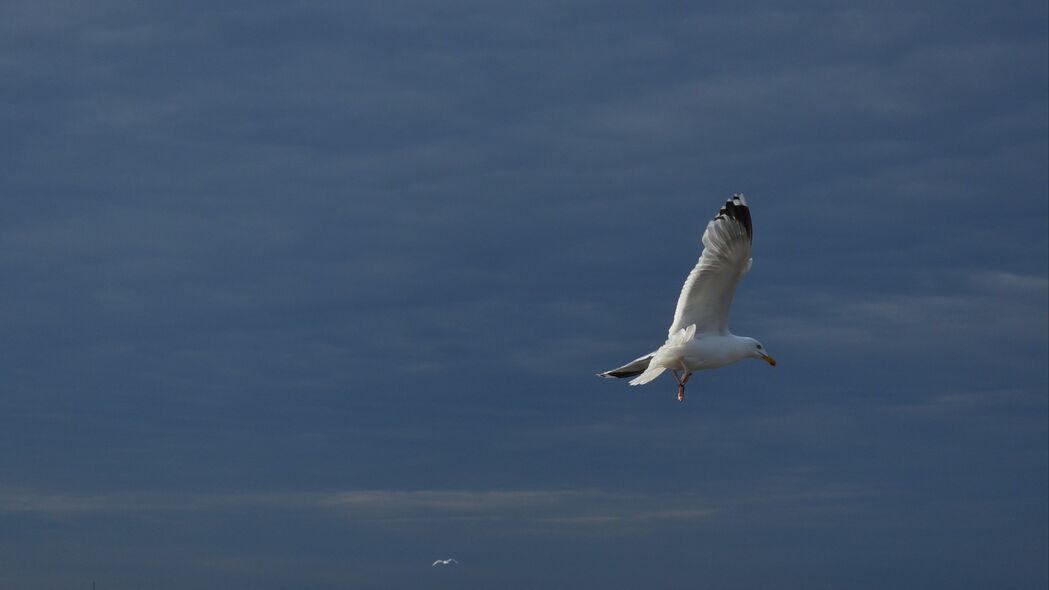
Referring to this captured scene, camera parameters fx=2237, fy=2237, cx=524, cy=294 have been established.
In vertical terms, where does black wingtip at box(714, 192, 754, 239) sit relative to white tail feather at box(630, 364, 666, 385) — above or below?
above

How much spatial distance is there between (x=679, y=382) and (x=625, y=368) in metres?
2.08

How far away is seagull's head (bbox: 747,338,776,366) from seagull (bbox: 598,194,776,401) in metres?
0.66

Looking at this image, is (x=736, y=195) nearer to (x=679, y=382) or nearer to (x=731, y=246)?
(x=731, y=246)

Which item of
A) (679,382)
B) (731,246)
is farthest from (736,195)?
(679,382)

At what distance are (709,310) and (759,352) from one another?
271cm

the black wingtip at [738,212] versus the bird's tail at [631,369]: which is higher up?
the black wingtip at [738,212]

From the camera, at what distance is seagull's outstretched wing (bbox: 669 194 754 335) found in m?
70.8

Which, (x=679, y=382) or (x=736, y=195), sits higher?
(x=736, y=195)

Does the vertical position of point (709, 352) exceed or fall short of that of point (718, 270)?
it falls short

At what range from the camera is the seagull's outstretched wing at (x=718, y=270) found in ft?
232

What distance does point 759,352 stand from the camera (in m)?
73.8

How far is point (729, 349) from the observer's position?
72.2 meters

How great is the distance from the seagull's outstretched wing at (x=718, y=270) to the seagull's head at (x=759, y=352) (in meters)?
1.65

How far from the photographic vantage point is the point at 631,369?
2840 inches
